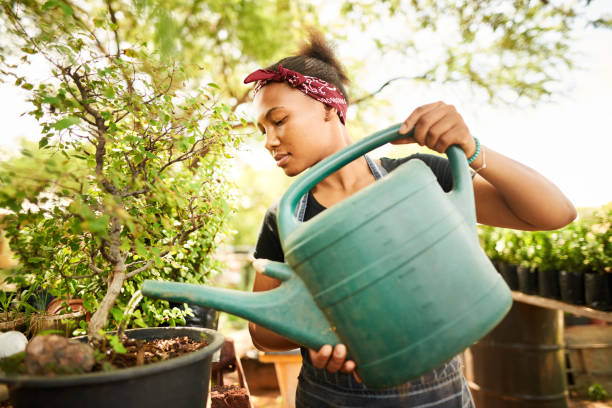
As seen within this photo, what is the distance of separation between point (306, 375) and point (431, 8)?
2.83 m

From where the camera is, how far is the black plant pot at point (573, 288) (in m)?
2.36

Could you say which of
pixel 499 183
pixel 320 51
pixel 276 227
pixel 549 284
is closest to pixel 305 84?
pixel 320 51

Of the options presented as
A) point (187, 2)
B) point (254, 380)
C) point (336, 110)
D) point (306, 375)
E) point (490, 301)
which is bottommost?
point (254, 380)

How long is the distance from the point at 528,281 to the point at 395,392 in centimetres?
222

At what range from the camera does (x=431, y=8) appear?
284 cm

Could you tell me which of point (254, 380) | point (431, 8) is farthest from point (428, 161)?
point (254, 380)

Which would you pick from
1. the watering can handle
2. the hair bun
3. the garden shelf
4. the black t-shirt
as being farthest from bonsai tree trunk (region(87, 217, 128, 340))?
the garden shelf

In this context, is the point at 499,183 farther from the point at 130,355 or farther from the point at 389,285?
the point at 130,355

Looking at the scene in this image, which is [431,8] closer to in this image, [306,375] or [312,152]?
[312,152]

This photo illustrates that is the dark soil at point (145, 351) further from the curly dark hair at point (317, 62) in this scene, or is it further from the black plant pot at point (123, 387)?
the curly dark hair at point (317, 62)

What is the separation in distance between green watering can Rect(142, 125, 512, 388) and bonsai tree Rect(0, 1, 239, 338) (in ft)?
0.80

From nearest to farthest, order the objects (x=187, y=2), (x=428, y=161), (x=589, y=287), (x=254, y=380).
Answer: (x=187, y=2)
(x=428, y=161)
(x=589, y=287)
(x=254, y=380)

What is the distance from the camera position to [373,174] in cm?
131

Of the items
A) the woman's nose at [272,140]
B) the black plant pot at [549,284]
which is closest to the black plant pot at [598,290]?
the black plant pot at [549,284]
